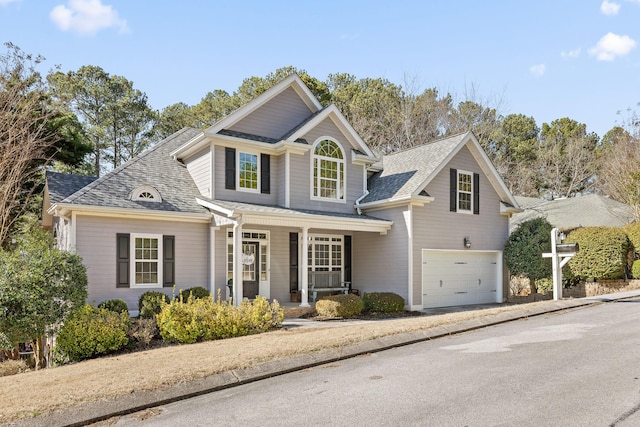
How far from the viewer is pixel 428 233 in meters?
17.4

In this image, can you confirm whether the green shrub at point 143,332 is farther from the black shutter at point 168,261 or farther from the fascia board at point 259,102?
the fascia board at point 259,102

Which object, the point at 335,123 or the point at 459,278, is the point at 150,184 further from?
the point at 459,278

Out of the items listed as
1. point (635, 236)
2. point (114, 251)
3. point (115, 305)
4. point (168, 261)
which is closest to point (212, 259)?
point (168, 261)

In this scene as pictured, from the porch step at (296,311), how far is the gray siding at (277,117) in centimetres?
632

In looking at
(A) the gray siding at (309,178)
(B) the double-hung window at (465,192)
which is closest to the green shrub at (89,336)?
(A) the gray siding at (309,178)

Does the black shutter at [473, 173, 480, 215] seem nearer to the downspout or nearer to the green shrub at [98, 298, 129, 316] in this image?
the downspout

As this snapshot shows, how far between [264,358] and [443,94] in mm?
32518

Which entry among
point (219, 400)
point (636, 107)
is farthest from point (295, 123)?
point (636, 107)

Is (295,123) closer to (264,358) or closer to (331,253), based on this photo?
(331,253)

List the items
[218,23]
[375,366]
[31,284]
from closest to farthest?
[375,366] < [31,284] < [218,23]

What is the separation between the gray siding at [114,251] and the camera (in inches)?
534

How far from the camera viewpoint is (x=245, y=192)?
656 inches

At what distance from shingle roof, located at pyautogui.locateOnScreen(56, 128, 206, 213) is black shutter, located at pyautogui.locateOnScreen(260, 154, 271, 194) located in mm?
2260

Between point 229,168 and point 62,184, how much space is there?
546cm
